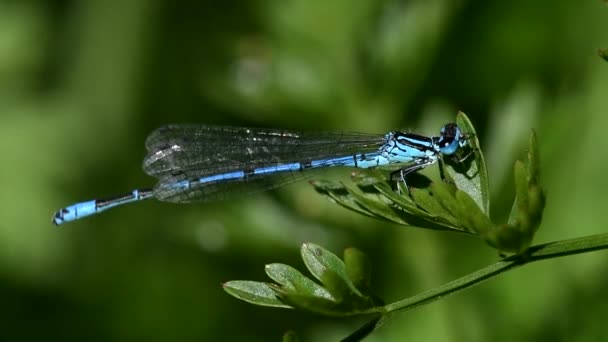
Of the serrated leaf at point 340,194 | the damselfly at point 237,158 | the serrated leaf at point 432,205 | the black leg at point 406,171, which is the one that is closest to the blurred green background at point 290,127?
the damselfly at point 237,158

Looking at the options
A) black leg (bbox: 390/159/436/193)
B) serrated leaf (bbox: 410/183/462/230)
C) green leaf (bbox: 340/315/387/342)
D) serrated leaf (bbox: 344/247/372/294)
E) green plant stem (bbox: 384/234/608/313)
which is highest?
black leg (bbox: 390/159/436/193)

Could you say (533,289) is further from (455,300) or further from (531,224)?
(531,224)

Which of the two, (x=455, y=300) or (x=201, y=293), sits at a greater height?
(x=201, y=293)

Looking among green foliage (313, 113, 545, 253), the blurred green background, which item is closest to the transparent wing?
the blurred green background

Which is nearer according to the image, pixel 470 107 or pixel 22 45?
pixel 470 107

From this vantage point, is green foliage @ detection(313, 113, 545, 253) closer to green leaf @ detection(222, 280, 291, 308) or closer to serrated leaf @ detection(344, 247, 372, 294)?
serrated leaf @ detection(344, 247, 372, 294)

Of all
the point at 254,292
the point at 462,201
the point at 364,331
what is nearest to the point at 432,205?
the point at 462,201

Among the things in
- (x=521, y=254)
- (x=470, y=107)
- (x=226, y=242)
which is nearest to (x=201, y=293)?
(x=226, y=242)
